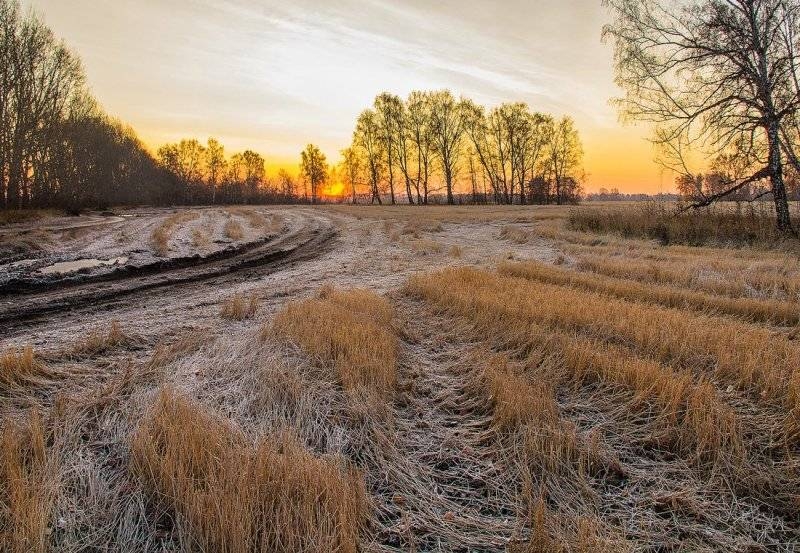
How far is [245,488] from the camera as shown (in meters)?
2.18

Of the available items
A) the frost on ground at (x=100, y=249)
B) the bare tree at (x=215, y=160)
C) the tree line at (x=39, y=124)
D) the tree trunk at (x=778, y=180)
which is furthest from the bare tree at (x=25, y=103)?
the bare tree at (x=215, y=160)

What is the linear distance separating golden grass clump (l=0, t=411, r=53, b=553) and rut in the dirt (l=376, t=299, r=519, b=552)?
1735 mm

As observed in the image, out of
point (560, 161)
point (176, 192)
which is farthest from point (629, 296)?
point (176, 192)

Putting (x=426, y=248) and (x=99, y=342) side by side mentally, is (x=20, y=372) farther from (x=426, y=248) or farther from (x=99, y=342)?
(x=426, y=248)

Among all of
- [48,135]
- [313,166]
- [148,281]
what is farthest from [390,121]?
[148,281]

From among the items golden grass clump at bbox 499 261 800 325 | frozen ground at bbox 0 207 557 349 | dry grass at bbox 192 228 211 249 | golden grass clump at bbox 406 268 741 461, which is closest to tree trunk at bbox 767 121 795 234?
frozen ground at bbox 0 207 557 349

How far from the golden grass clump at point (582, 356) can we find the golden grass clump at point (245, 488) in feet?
8.02

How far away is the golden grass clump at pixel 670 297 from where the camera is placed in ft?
19.0

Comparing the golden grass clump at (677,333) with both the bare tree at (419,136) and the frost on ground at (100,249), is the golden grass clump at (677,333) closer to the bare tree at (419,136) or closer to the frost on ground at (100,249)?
the frost on ground at (100,249)

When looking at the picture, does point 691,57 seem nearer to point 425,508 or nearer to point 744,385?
point 744,385

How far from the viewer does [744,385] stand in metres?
3.62

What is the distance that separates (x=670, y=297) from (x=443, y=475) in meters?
5.86

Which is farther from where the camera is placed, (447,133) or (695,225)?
(447,133)

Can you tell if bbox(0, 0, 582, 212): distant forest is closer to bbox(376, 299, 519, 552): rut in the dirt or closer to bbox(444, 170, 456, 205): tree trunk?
bbox(444, 170, 456, 205): tree trunk
